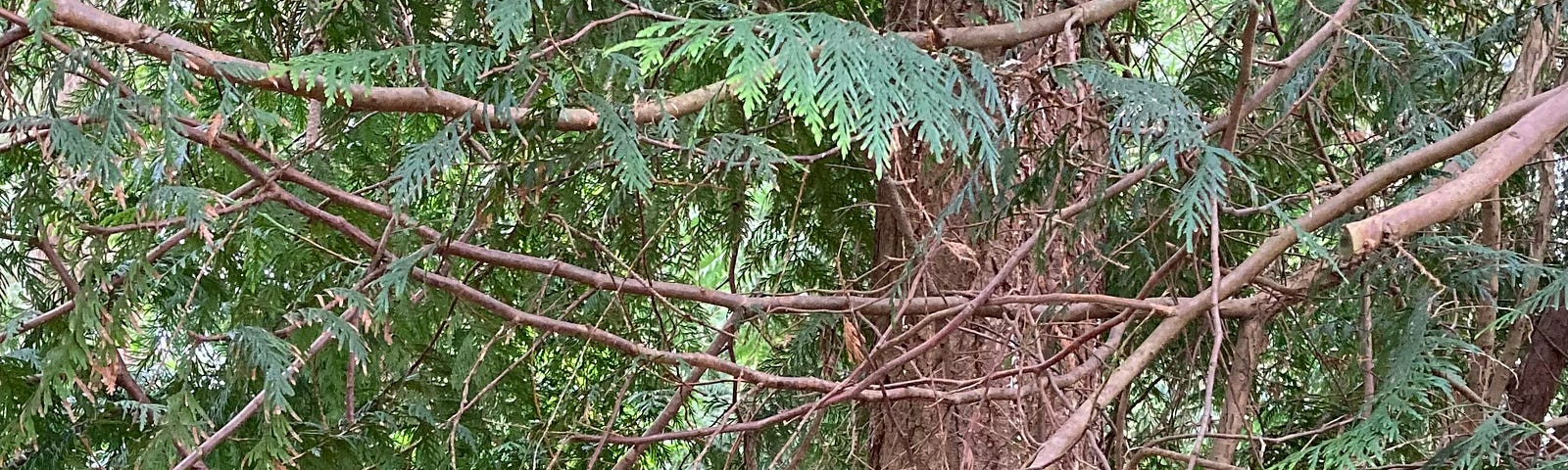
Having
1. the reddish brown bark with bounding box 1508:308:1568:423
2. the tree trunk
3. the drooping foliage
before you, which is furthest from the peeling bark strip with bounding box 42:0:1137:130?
the reddish brown bark with bounding box 1508:308:1568:423

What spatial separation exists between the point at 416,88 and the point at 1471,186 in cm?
138

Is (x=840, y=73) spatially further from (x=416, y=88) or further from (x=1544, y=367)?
(x=1544, y=367)

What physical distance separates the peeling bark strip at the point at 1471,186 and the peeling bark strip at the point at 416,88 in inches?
22.7

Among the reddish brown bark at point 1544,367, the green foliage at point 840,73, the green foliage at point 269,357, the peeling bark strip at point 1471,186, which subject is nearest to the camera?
the green foliage at point 840,73

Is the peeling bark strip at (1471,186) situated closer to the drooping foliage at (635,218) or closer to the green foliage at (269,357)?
the drooping foliage at (635,218)

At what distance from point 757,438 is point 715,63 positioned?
2.62ft

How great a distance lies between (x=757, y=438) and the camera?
2699 millimetres

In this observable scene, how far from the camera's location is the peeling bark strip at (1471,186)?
1.46 meters

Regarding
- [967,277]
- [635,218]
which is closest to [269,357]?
[635,218]

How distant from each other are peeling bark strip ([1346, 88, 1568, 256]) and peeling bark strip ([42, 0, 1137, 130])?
0.58 meters

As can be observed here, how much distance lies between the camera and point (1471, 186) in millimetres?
1549

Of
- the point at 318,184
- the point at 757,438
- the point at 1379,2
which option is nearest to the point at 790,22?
the point at 318,184

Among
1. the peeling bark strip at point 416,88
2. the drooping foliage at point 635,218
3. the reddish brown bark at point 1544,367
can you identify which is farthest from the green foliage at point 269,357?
the reddish brown bark at point 1544,367

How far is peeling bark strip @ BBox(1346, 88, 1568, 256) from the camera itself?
1456mm
